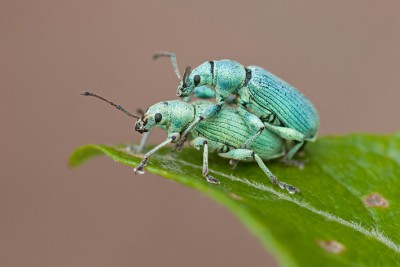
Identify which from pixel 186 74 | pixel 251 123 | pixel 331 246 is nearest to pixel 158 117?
pixel 186 74

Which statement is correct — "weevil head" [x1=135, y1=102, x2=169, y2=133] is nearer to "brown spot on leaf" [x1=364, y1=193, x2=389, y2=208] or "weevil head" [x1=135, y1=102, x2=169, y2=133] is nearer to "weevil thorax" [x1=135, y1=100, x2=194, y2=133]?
"weevil thorax" [x1=135, y1=100, x2=194, y2=133]

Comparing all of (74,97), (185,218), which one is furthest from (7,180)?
(185,218)

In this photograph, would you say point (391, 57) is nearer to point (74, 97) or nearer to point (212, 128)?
point (74, 97)

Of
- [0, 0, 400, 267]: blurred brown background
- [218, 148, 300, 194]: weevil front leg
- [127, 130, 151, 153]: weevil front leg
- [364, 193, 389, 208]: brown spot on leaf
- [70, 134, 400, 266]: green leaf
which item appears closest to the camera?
[70, 134, 400, 266]: green leaf

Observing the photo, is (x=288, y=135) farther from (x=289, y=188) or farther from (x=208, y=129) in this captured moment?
(x=289, y=188)

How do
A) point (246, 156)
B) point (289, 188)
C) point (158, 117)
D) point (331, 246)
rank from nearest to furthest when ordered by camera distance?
1. point (331, 246)
2. point (289, 188)
3. point (246, 156)
4. point (158, 117)

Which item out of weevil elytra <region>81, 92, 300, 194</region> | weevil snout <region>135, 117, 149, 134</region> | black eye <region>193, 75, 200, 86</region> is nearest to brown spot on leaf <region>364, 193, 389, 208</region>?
weevil elytra <region>81, 92, 300, 194</region>
